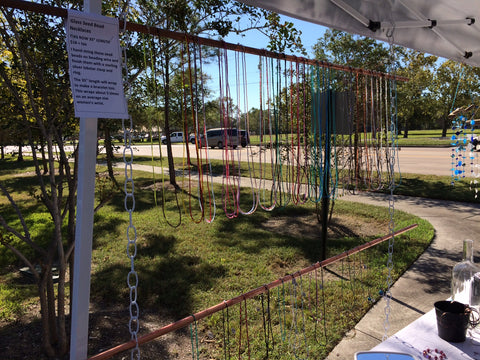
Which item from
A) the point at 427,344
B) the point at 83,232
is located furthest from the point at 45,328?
the point at 427,344

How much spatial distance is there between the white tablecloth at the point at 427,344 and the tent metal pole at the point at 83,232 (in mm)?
1137

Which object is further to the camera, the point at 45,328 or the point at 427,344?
the point at 45,328

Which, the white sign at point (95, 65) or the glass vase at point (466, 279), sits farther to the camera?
the glass vase at point (466, 279)

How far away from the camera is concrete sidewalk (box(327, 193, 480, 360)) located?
2979 millimetres

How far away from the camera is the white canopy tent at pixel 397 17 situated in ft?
6.61

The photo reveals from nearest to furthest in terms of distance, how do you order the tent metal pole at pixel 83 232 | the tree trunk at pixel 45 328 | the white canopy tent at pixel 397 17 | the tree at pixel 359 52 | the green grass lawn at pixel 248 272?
the tent metal pole at pixel 83 232 < the white canopy tent at pixel 397 17 < the tree trunk at pixel 45 328 < the green grass lawn at pixel 248 272 < the tree at pixel 359 52

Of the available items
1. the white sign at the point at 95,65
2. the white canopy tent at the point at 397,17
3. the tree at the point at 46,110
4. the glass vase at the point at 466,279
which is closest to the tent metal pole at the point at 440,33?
the white canopy tent at the point at 397,17

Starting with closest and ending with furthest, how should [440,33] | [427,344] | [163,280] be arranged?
[427,344]
[440,33]
[163,280]

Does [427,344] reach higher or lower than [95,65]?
lower

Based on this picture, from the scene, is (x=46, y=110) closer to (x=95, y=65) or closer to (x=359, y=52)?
(x=95, y=65)

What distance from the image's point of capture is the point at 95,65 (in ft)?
4.05

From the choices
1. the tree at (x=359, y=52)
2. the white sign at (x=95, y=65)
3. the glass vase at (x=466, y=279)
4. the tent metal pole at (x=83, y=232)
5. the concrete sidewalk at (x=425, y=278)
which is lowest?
the concrete sidewalk at (x=425, y=278)

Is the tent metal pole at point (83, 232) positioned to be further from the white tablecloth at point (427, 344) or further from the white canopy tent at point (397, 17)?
the white tablecloth at point (427, 344)

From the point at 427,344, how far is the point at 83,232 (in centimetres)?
147
